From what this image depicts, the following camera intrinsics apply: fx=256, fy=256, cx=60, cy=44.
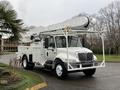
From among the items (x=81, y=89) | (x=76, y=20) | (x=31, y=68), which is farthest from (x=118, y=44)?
(x=81, y=89)

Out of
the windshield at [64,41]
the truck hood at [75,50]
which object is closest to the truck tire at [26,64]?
the windshield at [64,41]

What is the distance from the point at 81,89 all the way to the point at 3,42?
6684mm

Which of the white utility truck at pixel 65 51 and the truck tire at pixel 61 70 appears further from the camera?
the white utility truck at pixel 65 51

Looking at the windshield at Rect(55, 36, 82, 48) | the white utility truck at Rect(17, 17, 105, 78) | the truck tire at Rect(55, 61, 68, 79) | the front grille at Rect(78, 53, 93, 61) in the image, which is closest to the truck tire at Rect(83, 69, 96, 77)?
the white utility truck at Rect(17, 17, 105, 78)

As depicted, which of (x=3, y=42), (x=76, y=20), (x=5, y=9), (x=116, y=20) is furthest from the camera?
(x=116, y=20)

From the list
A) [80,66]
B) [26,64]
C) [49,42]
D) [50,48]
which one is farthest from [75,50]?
[26,64]

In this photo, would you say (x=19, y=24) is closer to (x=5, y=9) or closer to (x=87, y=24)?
(x=5, y=9)

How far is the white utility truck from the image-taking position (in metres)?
13.0

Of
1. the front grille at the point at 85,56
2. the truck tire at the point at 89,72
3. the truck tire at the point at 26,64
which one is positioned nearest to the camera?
the front grille at the point at 85,56

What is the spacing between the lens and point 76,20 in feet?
44.8

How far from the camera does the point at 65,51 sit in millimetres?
13625

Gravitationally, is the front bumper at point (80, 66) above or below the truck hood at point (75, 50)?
below

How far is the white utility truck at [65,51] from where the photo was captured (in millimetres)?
12992

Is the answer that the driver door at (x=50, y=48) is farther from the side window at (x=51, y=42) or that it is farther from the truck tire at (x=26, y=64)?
the truck tire at (x=26, y=64)
